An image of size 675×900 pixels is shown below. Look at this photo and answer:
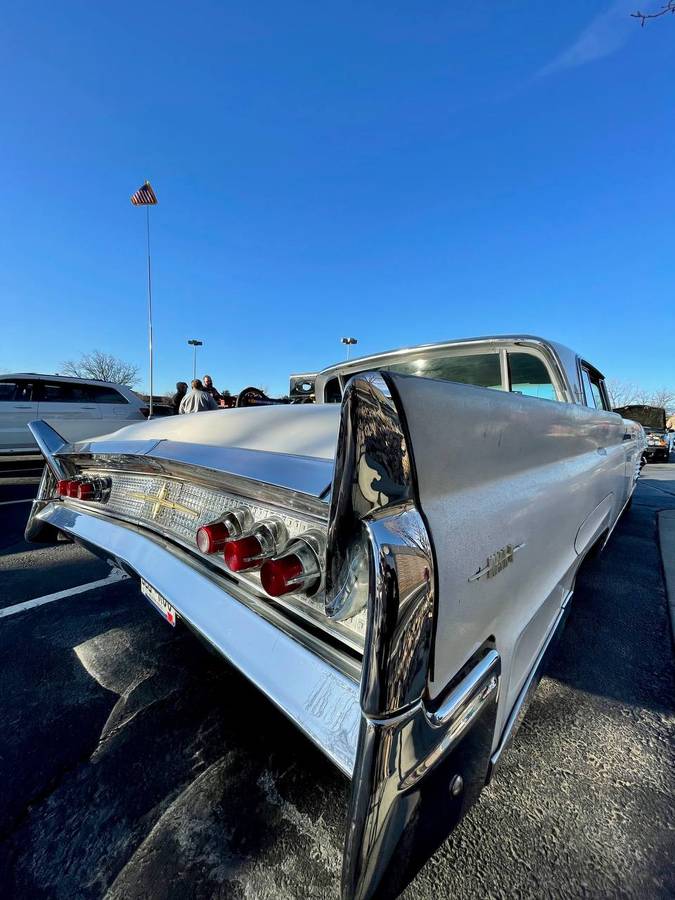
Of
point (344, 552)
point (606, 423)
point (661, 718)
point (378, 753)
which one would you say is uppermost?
point (606, 423)

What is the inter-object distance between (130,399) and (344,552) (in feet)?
28.3

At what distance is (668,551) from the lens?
161 inches

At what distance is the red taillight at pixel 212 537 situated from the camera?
4.00 ft

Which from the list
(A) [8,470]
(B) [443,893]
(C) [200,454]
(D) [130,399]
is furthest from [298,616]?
(A) [8,470]

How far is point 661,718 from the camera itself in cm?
175

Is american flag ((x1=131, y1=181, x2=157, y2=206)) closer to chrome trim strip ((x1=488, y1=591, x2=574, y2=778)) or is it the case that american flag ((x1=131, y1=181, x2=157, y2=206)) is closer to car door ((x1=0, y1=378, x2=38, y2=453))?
car door ((x1=0, y1=378, x2=38, y2=453))

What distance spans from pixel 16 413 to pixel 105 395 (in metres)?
1.48

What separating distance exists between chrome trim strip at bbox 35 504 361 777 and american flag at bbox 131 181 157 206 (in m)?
17.3

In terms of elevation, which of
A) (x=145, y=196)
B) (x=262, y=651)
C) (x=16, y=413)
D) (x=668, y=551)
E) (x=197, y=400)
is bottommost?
(x=668, y=551)

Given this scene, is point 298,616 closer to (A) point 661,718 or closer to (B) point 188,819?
(B) point 188,819

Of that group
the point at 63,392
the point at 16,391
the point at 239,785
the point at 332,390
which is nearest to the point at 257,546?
the point at 239,785

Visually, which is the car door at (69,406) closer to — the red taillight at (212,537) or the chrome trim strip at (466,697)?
the red taillight at (212,537)

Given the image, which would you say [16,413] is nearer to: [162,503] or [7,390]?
[7,390]

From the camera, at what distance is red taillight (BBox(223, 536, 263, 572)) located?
3.55 ft
